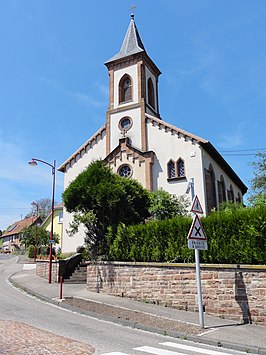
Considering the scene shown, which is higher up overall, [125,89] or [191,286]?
[125,89]

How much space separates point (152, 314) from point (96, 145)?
20.1 metres

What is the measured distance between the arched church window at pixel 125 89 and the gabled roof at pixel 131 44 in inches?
83.0

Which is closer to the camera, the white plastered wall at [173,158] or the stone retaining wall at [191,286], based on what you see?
the stone retaining wall at [191,286]

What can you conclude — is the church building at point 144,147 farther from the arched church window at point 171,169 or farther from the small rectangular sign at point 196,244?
the small rectangular sign at point 196,244

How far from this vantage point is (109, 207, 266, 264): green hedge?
1067 cm

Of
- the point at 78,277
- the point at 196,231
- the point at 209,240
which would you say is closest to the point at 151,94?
the point at 78,277

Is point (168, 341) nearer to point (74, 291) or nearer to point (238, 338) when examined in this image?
point (238, 338)

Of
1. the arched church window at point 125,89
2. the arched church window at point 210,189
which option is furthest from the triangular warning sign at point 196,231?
the arched church window at point 125,89

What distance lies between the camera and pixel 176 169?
2450 cm

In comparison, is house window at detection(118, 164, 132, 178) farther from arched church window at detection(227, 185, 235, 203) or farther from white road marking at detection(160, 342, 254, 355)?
white road marking at detection(160, 342, 254, 355)

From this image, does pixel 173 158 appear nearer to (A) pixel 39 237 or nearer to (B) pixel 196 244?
(B) pixel 196 244

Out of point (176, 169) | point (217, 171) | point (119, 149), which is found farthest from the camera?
point (217, 171)

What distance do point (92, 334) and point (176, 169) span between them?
17.5 metres

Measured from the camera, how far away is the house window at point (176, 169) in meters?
24.4
